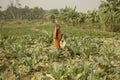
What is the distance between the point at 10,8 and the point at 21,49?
70.1 meters

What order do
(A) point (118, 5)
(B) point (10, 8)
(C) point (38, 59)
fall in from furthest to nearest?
1. (B) point (10, 8)
2. (A) point (118, 5)
3. (C) point (38, 59)

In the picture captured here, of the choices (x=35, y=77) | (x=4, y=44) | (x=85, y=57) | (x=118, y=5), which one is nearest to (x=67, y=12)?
(x=118, y=5)

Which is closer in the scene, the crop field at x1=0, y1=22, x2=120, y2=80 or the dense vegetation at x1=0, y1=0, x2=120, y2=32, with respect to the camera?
the crop field at x1=0, y1=22, x2=120, y2=80

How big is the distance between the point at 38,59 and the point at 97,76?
8.10 ft

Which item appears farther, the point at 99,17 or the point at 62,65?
the point at 99,17

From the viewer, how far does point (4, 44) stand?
10297mm

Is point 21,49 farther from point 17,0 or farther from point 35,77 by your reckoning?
point 17,0

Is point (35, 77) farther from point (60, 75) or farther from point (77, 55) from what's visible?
point (77, 55)

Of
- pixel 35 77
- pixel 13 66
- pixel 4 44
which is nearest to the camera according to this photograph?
pixel 35 77

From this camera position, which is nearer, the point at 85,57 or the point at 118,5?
the point at 85,57

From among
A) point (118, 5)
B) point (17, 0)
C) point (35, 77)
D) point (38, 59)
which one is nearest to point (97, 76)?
point (35, 77)

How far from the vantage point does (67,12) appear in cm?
3234

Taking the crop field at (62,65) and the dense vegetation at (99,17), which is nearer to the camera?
the crop field at (62,65)

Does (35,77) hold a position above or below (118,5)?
below
